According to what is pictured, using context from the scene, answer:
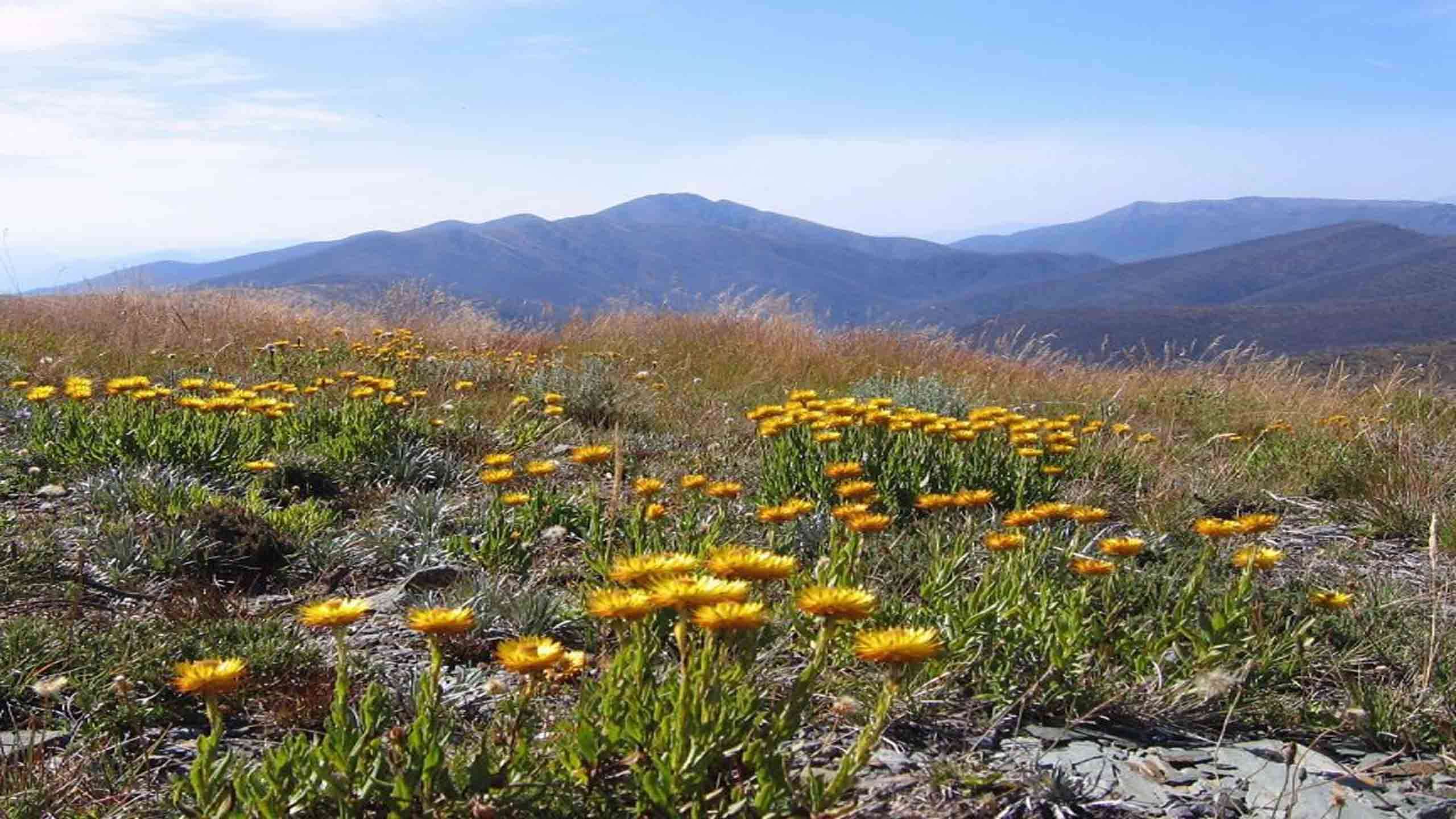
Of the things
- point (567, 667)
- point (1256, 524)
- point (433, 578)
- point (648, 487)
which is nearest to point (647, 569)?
point (567, 667)

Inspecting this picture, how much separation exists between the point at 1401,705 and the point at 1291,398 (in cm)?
669

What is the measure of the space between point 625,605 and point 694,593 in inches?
4.5

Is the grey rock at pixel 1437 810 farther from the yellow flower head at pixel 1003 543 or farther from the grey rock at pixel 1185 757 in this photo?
the yellow flower head at pixel 1003 543

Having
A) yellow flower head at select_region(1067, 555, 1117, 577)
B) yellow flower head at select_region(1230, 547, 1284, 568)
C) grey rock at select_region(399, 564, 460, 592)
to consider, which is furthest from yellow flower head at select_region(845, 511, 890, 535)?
grey rock at select_region(399, 564, 460, 592)

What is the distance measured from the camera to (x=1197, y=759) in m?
2.18

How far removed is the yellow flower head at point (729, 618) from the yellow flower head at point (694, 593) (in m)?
0.03

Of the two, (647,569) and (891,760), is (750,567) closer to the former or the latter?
(647,569)

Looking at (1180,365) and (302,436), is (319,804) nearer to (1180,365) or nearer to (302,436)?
(302,436)

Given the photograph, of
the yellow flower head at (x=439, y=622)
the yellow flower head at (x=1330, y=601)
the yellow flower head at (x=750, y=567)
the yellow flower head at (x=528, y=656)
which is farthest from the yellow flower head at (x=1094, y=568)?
the yellow flower head at (x=439, y=622)

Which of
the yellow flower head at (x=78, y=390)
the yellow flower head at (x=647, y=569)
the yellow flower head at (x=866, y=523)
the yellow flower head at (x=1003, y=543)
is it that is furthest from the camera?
the yellow flower head at (x=78, y=390)

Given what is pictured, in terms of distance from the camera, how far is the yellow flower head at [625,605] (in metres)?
1.65

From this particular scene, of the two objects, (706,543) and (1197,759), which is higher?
(706,543)

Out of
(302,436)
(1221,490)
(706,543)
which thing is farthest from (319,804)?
(1221,490)

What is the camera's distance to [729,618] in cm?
159
